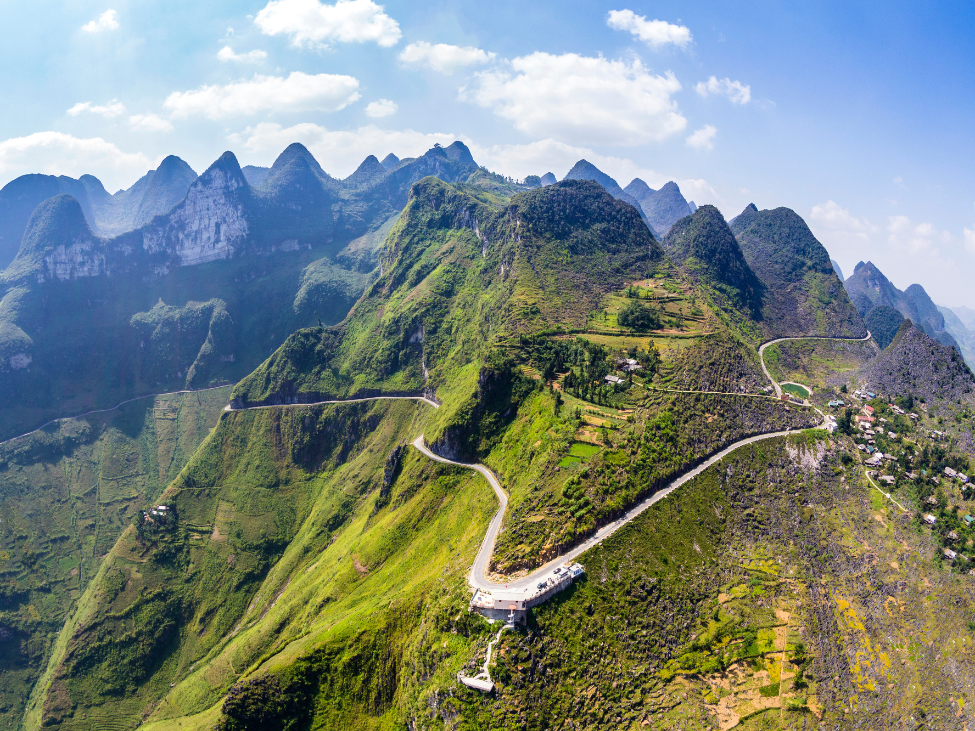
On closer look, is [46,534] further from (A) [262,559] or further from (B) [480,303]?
(B) [480,303]

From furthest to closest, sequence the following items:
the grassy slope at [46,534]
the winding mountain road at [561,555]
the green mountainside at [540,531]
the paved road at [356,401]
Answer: the paved road at [356,401] → the grassy slope at [46,534] → the winding mountain road at [561,555] → the green mountainside at [540,531]

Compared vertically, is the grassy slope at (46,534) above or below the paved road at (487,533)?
below

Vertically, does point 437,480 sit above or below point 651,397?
below

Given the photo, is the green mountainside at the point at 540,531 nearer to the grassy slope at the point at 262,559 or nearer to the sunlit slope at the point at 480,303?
the grassy slope at the point at 262,559

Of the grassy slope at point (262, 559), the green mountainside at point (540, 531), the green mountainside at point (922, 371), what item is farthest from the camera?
the green mountainside at point (922, 371)

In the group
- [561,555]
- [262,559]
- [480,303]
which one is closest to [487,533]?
[561,555]

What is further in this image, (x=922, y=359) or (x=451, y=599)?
(x=922, y=359)

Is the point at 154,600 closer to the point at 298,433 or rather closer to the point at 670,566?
the point at 298,433

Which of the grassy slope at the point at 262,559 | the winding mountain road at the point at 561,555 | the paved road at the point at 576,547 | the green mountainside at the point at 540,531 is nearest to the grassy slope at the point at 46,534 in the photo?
the green mountainside at the point at 540,531

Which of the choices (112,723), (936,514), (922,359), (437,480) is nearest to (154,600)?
Answer: (112,723)

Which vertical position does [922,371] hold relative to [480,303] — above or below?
below

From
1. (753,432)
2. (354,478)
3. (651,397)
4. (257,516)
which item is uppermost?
(651,397)
